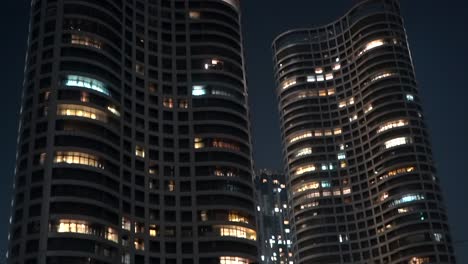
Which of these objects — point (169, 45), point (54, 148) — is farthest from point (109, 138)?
point (169, 45)

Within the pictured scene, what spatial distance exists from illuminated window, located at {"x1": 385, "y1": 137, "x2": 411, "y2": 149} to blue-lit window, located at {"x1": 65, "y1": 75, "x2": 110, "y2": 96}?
96901mm

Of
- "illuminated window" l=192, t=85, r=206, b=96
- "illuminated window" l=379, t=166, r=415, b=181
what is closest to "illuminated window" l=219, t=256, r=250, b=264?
"illuminated window" l=192, t=85, r=206, b=96

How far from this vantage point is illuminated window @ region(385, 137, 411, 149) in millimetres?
187125

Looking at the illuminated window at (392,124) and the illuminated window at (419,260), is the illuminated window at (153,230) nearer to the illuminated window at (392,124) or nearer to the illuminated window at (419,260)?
the illuminated window at (419,260)

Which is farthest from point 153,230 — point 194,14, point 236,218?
point 194,14

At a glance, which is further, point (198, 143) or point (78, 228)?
point (198, 143)

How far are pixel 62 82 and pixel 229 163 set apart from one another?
4119cm

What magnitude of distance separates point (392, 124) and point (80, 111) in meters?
104

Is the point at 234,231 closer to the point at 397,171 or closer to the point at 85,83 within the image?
the point at 85,83

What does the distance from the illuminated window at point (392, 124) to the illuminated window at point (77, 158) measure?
10271 centimetres

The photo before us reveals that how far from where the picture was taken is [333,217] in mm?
197625

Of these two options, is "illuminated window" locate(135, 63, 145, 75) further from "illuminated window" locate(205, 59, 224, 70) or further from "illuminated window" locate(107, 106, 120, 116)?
"illuminated window" locate(107, 106, 120, 116)

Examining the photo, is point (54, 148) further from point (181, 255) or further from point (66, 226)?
point (181, 255)

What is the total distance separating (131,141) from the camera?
138m
